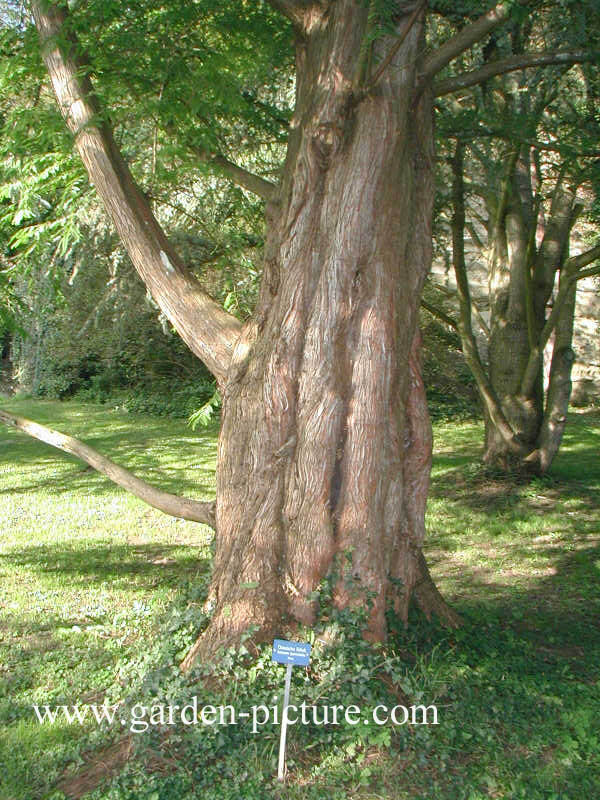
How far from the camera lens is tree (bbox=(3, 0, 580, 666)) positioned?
4961 millimetres

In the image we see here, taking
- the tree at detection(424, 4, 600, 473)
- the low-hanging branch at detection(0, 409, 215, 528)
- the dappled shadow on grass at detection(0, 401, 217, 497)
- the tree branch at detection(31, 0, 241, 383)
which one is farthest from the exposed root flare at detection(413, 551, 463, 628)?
the dappled shadow on grass at detection(0, 401, 217, 497)

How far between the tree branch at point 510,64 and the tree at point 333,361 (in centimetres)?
26

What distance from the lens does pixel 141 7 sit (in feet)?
21.7

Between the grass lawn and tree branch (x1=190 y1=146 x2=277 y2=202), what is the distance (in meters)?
3.02

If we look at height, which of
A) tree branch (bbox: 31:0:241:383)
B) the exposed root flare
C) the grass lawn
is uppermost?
tree branch (bbox: 31:0:241:383)

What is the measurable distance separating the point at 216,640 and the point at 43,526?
557 cm

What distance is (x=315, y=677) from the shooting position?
477 cm

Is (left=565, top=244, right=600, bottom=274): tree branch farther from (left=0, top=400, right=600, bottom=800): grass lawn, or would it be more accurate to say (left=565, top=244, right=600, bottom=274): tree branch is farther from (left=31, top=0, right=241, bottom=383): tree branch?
(left=31, top=0, right=241, bottom=383): tree branch

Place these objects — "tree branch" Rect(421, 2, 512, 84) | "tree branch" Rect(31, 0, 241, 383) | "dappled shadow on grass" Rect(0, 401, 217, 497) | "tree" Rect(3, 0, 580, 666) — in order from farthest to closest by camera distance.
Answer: "dappled shadow on grass" Rect(0, 401, 217, 497)
"tree branch" Rect(31, 0, 241, 383)
"tree branch" Rect(421, 2, 512, 84)
"tree" Rect(3, 0, 580, 666)

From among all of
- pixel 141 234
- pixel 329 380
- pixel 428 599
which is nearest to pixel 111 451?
pixel 141 234

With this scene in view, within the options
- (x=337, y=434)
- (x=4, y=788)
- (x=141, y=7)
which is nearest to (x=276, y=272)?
(x=337, y=434)

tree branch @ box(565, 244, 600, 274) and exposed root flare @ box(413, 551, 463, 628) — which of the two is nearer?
exposed root flare @ box(413, 551, 463, 628)

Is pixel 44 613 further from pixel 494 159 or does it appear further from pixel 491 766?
pixel 494 159

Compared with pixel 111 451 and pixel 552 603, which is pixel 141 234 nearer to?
pixel 552 603
